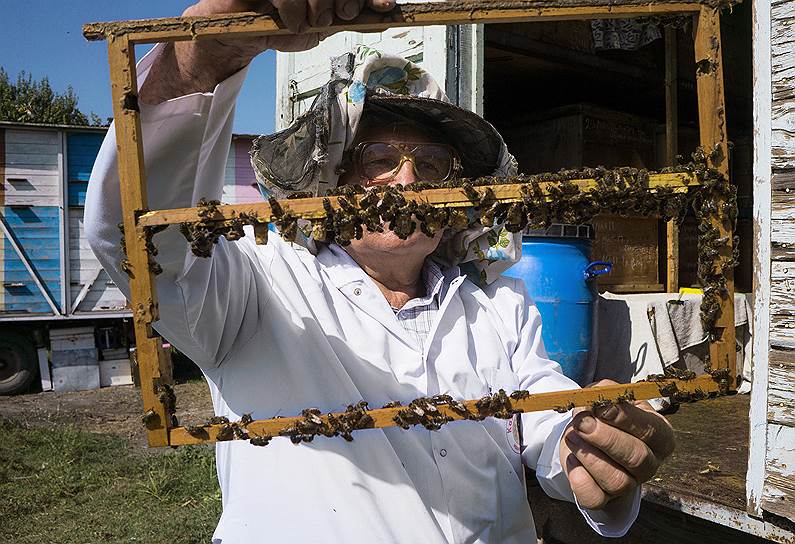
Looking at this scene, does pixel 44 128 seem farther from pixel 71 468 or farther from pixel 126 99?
pixel 126 99

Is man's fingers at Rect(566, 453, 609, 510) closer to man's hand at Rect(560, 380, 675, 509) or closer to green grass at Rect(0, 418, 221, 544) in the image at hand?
man's hand at Rect(560, 380, 675, 509)

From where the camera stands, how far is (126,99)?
1.59 m

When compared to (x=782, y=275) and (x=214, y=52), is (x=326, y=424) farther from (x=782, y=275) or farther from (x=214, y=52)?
(x=782, y=275)

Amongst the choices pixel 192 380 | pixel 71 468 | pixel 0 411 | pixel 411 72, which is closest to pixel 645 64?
pixel 411 72

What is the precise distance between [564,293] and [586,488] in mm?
3230

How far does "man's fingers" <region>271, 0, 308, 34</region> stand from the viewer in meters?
1.55

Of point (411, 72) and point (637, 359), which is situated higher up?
point (411, 72)

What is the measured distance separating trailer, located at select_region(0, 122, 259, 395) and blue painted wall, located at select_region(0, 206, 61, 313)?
0.06ft

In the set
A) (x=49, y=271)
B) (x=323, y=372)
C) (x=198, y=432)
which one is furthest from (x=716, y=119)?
(x=49, y=271)

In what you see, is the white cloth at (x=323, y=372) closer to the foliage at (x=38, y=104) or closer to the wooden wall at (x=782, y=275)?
the wooden wall at (x=782, y=275)

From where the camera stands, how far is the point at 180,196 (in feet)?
5.98

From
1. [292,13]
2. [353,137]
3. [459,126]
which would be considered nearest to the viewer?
[292,13]

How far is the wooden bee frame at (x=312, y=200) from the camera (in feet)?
5.20

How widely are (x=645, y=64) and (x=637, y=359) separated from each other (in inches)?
184
